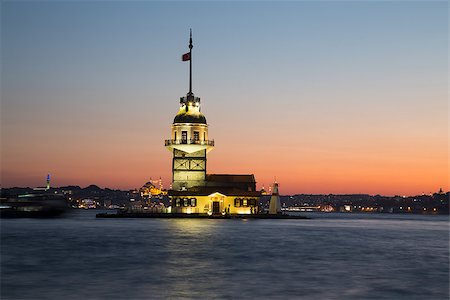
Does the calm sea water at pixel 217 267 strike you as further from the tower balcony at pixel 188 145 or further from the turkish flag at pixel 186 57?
the turkish flag at pixel 186 57

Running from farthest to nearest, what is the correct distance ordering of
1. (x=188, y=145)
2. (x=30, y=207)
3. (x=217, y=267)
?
(x=30, y=207), (x=188, y=145), (x=217, y=267)

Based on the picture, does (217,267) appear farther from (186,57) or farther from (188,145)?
(186,57)

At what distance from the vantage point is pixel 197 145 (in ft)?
367

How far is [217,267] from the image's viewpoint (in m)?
46.3

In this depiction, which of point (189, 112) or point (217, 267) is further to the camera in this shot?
point (189, 112)

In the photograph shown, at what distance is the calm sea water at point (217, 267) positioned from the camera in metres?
35.1

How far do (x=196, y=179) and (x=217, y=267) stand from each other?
66895 millimetres

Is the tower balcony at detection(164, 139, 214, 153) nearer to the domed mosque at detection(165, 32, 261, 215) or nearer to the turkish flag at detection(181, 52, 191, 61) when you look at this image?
the domed mosque at detection(165, 32, 261, 215)

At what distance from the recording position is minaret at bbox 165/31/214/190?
11219 cm

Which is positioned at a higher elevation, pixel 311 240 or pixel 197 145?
pixel 197 145

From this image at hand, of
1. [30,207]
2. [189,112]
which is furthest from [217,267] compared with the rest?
[30,207]

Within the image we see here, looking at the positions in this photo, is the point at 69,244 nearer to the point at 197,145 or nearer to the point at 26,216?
the point at 197,145

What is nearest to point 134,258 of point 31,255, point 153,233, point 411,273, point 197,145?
point 31,255

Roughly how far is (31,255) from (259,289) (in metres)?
22.3
